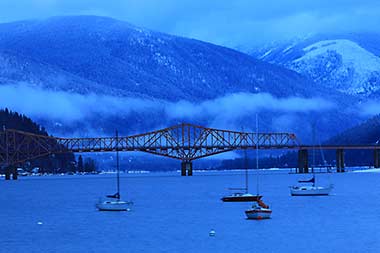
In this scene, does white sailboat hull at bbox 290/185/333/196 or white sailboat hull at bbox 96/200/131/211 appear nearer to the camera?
white sailboat hull at bbox 96/200/131/211

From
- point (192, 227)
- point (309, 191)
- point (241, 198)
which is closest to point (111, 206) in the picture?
point (241, 198)

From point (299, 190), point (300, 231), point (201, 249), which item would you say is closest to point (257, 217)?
point (300, 231)

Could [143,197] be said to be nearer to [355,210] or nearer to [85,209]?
[85,209]

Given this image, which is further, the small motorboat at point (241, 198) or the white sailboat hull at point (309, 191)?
the white sailboat hull at point (309, 191)

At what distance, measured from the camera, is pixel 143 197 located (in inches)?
7077

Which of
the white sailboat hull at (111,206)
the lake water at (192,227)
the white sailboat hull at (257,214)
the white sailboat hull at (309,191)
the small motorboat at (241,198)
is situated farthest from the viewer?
the white sailboat hull at (309,191)

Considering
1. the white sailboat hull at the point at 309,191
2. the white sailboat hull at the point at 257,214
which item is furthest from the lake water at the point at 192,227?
the white sailboat hull at the point at 309,191

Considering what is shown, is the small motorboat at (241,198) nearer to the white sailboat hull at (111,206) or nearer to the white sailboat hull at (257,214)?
the white sailboat hull at (111,206)

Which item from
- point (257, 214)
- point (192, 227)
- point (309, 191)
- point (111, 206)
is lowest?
point (192, 227)

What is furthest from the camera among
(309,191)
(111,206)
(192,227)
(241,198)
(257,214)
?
(309,191)

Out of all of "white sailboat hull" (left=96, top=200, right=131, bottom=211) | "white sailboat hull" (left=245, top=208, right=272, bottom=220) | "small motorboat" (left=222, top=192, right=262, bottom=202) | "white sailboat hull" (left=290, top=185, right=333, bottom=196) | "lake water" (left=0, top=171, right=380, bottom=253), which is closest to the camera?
"lake water" (left=0, top=171, right=380, bottom=253)

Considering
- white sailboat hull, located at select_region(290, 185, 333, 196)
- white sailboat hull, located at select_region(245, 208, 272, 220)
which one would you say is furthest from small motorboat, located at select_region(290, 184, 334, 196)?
white sailboat hull, located at select_region(245, 208, 272, 220)

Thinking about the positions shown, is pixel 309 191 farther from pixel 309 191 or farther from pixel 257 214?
pixel 257 214

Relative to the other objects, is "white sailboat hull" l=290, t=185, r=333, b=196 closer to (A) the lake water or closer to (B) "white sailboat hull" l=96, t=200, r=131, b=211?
(A) the lake water
